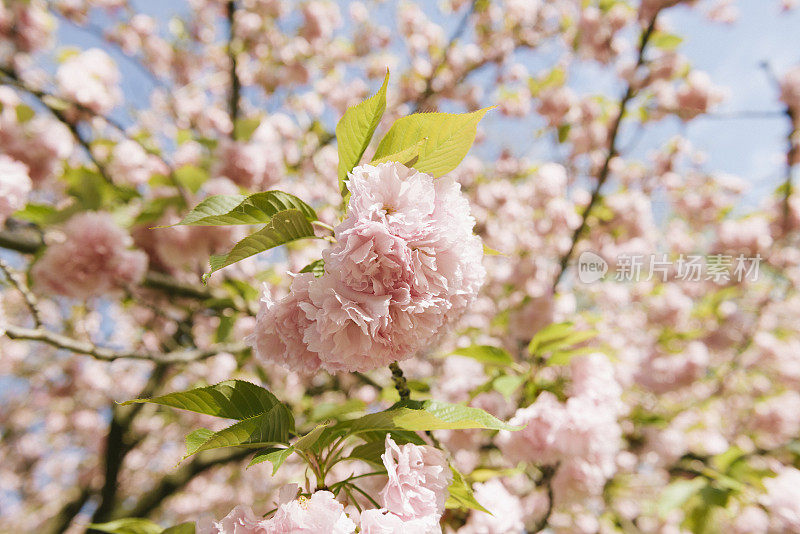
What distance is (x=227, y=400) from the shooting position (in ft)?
2.06

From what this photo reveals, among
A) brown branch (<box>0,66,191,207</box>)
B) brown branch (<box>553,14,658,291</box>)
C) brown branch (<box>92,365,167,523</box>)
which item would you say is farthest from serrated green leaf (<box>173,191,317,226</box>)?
brown branch (<box>92,365,167,523</box>)

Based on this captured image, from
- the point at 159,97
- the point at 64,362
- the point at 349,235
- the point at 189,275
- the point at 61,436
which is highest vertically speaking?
the point at 349,235

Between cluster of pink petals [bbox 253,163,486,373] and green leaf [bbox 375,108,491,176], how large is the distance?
0.04 m

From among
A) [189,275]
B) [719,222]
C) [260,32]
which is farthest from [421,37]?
[189,275]

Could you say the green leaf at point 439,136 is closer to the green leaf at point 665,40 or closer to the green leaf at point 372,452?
the green leaf at point 372,452

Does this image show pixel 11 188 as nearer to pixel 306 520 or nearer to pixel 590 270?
pixel 306 520

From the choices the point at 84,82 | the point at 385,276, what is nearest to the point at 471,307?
the point at 385,276

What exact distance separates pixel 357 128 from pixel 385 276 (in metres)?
0.27

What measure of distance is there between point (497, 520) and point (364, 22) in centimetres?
616

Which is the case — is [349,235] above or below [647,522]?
above

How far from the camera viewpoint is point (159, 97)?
5.54 meters

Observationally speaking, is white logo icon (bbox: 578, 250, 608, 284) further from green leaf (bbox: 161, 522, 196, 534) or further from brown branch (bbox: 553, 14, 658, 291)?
green leaf (bbox: 161, 522, 196, 534)

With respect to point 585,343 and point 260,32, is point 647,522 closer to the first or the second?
point 585,343

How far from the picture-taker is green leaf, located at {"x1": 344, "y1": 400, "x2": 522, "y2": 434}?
0.58m
